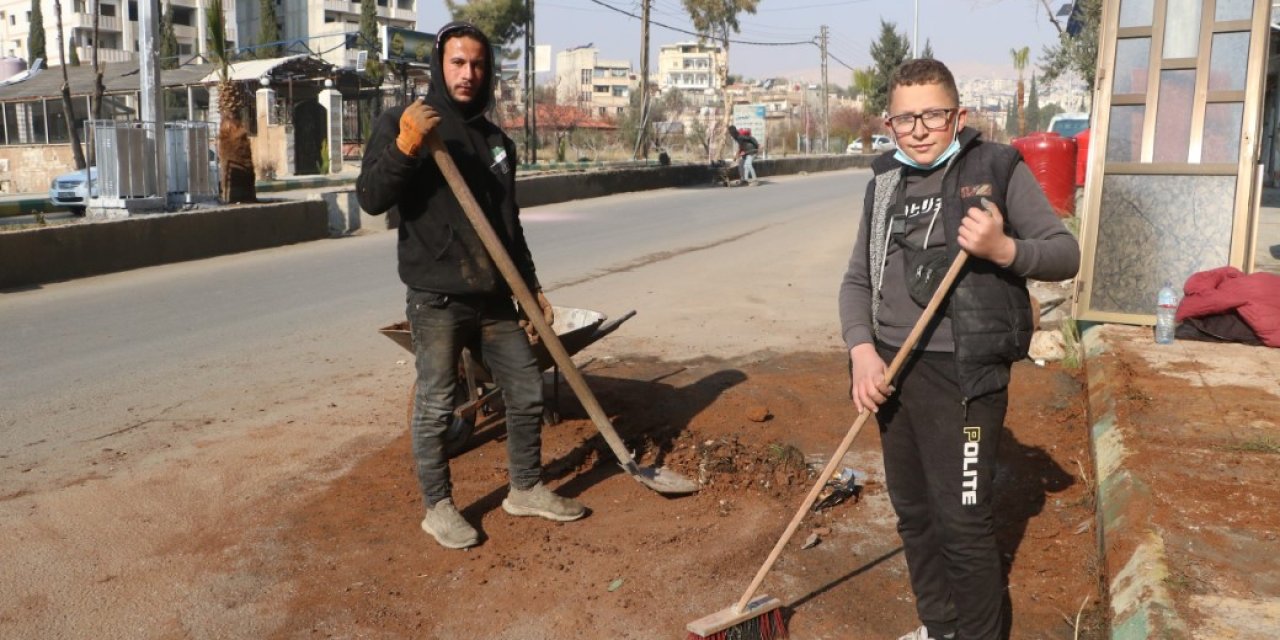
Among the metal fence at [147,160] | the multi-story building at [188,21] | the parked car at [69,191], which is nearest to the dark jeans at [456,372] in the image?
the metal fence at [147,160]

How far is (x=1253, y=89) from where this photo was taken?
21.9 ft

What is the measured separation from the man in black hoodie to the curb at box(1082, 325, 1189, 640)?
1981mm

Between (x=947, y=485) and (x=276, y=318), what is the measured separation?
6.99 metres

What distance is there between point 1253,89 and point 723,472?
4.36m

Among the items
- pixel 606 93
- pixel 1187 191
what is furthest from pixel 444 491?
pixel 606 93

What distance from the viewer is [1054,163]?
13086 millimetres

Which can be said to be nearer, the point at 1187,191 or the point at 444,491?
the point at 444,491

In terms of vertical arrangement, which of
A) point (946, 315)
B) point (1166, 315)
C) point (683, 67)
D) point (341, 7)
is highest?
point (683, 67)

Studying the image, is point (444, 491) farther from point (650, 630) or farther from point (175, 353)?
Answer: point (175, 353)

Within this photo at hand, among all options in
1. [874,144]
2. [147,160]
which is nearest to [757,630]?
[147,160]

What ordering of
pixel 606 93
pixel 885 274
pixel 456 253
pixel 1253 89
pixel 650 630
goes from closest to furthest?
pixel 885 274
pixel 650 630
pixel 456 253
pixel 1253 89
pixel 606 93

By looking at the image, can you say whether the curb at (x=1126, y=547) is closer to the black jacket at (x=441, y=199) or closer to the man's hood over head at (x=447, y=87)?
the black jacket at (x=441, y=199)

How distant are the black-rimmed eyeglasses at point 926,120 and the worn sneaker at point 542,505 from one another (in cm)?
212

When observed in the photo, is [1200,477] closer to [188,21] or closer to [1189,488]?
[1189,488]
